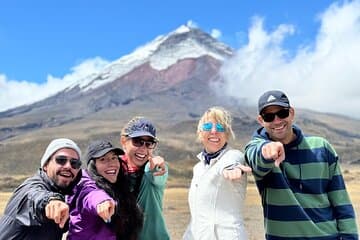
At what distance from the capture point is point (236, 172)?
10.5 feet

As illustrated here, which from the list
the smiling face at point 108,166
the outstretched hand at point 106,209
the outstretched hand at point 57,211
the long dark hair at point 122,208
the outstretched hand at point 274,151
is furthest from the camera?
the smiling face at point 108,166

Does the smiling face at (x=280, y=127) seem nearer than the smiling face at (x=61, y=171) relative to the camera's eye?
No

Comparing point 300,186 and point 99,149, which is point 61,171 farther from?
point 300,186

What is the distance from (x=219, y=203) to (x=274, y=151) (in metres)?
0.49

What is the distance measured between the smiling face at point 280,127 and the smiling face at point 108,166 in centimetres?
98

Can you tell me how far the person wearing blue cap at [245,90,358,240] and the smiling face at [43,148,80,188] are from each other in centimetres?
109

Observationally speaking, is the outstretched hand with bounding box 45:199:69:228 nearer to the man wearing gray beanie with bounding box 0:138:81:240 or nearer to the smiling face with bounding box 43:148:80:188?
the man wearing gray beanie with bounding box 0:138:81:240

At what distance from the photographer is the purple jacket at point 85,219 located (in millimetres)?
3232

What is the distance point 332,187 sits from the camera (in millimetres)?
3428

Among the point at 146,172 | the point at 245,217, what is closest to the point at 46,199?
the point at 146,172

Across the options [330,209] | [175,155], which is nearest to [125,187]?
[330,209]

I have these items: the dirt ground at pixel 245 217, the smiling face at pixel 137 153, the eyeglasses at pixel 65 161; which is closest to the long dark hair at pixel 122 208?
the eyeglasses at pixel 65 161

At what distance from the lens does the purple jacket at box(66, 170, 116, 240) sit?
3.23 meters

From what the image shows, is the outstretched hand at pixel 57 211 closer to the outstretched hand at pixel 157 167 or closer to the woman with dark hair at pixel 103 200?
the woman with dark hair at pixel 103 200
